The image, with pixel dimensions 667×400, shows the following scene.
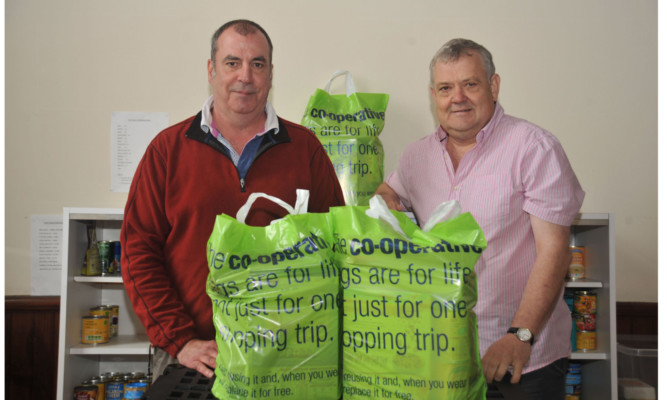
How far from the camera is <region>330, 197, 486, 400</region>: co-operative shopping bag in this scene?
2.64ft

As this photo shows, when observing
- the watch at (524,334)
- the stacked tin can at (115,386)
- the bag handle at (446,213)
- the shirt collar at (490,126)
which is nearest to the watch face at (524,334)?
the watch at (524,334)

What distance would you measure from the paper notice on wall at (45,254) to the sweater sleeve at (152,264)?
4.47 feet

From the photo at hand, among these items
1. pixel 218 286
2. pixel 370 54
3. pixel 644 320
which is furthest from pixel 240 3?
pixel 644 320

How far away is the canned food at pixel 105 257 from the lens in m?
2.20

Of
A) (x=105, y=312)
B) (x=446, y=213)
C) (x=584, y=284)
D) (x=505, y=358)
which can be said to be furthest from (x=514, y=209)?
(x=105, y=312)

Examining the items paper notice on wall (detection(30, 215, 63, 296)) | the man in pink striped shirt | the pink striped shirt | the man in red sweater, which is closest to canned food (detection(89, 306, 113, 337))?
paper notice on wall (detection(30, 215, 63, 296))

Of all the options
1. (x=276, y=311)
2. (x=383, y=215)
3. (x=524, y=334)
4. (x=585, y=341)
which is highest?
(x=383, y=215)

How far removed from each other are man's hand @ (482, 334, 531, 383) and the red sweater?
64cm

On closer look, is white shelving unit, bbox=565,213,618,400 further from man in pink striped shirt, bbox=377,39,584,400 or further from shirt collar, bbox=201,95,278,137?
shirt collar, bbox=201,95,278,137

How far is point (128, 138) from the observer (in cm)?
246

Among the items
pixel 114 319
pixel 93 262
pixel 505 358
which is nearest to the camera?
pixel 505 358

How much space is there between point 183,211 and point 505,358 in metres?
0.86

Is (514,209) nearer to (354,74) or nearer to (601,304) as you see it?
(601,304)

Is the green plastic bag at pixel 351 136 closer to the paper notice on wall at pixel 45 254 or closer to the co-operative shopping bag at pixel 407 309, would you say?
the co-operative shopping bag at pixel 407 309
